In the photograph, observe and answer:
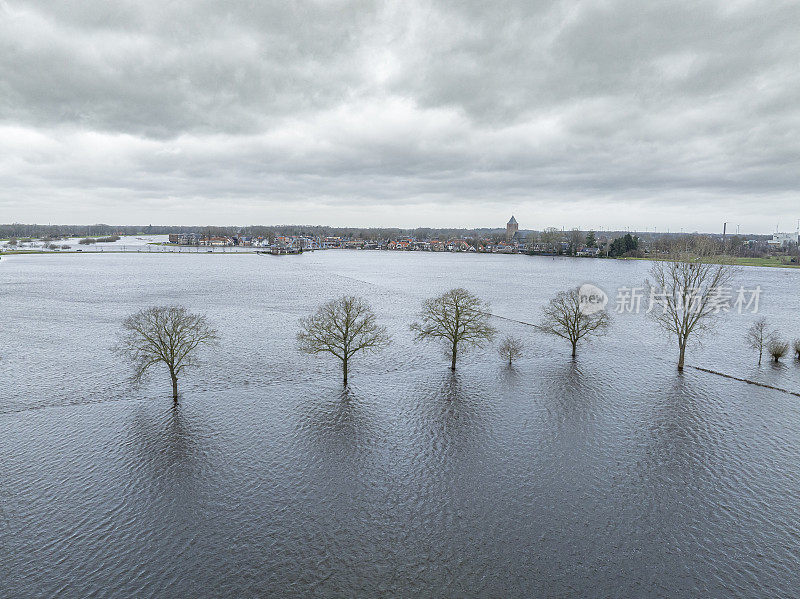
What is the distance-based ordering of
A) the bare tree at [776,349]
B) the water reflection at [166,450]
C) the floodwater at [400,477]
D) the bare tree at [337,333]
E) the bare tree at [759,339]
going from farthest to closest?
the bare tree at [759,339]
the bare tree at [776,349]
the bare tree at [337,333]
the water reflection at [166,450]
the floodwater at [400,477]

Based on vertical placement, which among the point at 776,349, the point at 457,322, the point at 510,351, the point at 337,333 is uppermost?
the point at 457,322

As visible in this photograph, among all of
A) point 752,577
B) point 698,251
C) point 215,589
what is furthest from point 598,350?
point 215,589

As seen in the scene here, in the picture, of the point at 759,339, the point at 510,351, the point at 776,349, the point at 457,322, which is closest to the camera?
the point at 457,322

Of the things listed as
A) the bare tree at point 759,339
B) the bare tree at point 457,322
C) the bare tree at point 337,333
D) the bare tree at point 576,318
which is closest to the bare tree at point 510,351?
the bare tree at point 457,322

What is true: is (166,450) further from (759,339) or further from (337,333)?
(759,339)

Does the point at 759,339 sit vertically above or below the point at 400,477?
above

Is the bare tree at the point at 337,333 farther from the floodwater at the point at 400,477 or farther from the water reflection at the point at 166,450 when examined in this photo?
the water reflection at the point at 166,450

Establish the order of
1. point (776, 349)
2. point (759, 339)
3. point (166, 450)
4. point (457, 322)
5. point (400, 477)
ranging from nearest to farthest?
point (400, 477) < point (166, 450) < point (457, 322) < point (776, 349) < point (759, 339)

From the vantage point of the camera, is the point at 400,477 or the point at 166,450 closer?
the point at 400,477

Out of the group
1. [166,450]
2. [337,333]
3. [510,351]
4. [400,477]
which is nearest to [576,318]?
[510,351]
